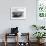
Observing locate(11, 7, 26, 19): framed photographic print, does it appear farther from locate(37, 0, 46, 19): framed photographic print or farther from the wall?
locate(37, 0, 46, 19): framed photographic print

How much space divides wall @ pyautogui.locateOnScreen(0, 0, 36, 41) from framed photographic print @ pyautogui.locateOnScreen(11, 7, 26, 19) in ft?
0.40

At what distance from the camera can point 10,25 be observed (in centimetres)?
606

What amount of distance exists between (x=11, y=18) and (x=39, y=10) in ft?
3.79

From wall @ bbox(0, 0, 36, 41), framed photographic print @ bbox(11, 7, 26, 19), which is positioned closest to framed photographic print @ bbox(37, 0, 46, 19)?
wall @ bbox(0, 0, 36, 41)

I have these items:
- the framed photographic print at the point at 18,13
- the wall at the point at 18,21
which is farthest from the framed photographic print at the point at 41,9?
the framed photographic print at the point at 18,13

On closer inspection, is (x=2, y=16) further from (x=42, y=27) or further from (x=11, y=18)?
(x=42, y=27)

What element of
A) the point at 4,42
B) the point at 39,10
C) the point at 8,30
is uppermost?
the point at 39,10

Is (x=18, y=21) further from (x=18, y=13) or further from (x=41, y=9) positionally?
(x=41, y=9)

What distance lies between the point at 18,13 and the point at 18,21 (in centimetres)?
32

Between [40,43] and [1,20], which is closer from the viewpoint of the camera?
[40,43]

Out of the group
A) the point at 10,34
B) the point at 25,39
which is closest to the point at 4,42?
the point at 10,34

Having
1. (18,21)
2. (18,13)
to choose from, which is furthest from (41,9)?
(18,21)

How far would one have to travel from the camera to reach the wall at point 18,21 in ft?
19.7

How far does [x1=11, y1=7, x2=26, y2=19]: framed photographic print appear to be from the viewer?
600 centimetres
